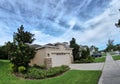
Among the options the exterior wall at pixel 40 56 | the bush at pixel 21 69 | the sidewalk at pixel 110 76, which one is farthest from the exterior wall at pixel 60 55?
the sidewalk at pixel 110 76

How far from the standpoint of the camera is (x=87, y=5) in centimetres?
1587

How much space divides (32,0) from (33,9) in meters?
2.29

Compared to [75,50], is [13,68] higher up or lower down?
lower down

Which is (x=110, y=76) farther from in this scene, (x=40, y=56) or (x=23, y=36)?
(x=23, y=36)

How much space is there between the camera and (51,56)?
868 inches

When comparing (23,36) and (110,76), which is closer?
(110,76)

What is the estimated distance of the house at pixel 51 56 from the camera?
21062mm

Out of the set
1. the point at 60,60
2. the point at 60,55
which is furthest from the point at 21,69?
the point at 60,55

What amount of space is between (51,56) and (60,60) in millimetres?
2625

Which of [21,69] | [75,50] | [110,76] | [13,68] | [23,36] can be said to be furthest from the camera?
[23,36]

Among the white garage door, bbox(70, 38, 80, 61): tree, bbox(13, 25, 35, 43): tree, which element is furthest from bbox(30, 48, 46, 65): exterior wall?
bbox(13, 25, 35, 43): tree

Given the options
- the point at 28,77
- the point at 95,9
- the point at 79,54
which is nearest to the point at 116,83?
the point at 28,77

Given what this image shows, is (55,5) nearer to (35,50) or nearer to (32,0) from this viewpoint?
(32,0)

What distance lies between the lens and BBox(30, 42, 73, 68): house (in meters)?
21.1
